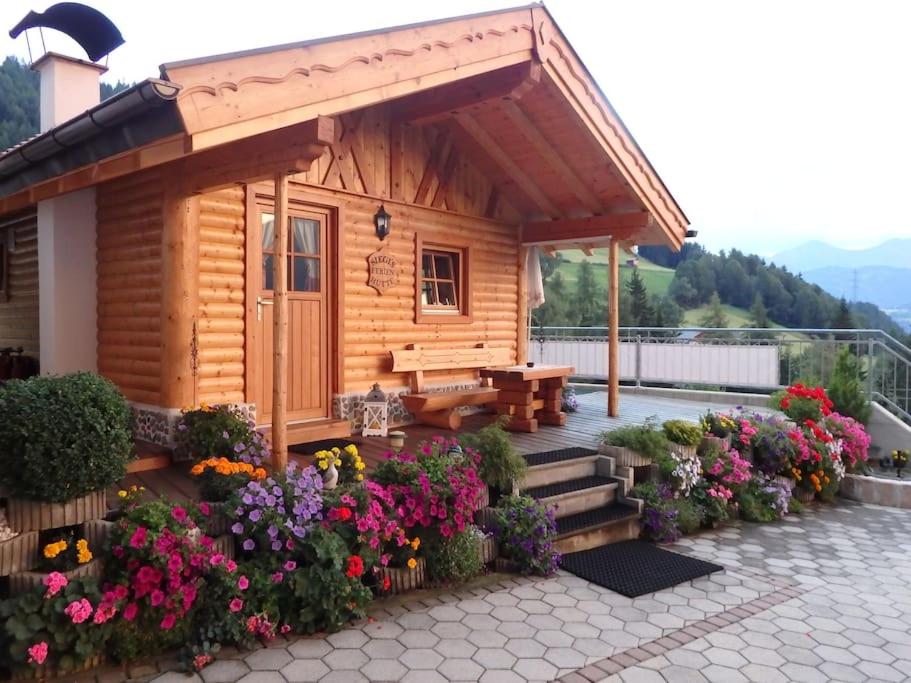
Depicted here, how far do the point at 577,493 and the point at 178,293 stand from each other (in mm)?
3899

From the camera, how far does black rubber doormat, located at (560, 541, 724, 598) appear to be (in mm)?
4953

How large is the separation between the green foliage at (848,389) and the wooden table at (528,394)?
12.8 ft

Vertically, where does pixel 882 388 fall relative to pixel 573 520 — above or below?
above

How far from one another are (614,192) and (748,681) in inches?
249

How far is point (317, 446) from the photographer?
668 centimetres

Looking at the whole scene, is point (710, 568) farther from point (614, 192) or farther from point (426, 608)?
point (614, 192)

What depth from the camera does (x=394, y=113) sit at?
313 inches

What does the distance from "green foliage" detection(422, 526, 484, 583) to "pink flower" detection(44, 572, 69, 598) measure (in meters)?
2.20

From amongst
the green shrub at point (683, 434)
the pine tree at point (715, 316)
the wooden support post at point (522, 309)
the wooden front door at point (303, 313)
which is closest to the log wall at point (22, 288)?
the wooden front door at point (303, 313)

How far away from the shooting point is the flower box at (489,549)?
5.11 metres

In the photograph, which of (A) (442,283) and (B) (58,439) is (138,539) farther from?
(A) (442,283)

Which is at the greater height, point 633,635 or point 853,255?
point 853,255

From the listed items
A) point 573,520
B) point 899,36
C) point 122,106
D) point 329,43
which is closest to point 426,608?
point 573,520

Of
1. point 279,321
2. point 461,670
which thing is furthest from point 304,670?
point 279,321
